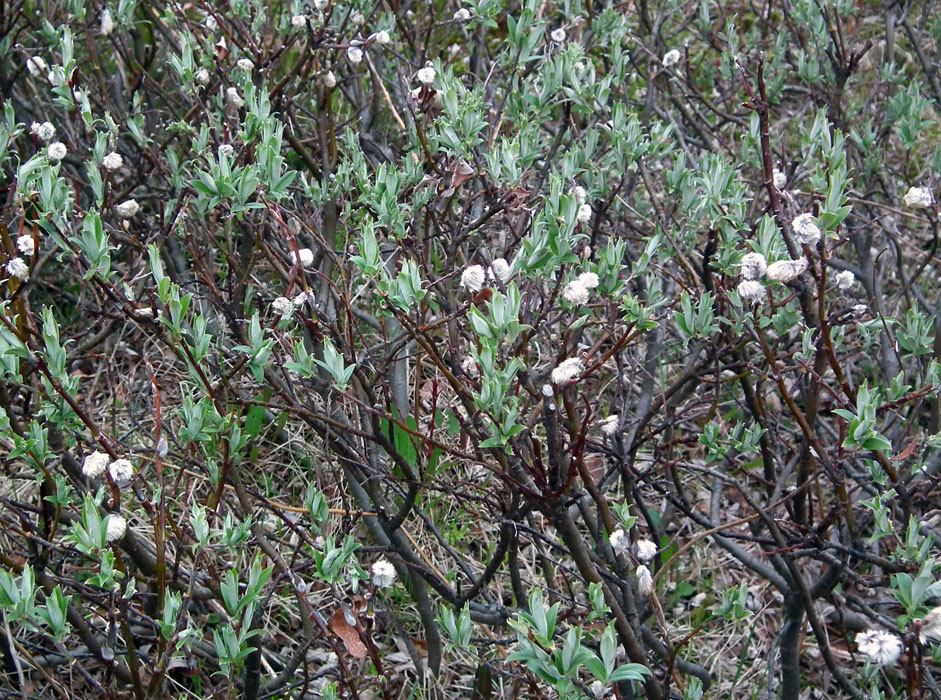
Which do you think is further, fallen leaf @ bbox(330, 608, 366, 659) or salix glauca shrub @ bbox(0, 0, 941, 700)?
fallen leaf @ bbox(330, 608, 366, 659)

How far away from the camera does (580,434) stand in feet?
5.64

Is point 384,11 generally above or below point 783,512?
above

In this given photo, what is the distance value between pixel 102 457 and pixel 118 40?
2.32 m

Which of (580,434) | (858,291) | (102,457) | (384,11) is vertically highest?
(384,11)

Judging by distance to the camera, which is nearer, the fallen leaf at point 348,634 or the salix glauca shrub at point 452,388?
the salix glauca shrub at point 452,388

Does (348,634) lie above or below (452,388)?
below

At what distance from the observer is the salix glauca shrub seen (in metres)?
1.79

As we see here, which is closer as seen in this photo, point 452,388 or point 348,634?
point 348,634

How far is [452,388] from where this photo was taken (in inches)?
104

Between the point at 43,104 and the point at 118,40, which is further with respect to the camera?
the point at 43,104

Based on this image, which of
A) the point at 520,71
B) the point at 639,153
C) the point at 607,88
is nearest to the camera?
the point at 639,153

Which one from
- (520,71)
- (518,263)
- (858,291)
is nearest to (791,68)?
(858,291)

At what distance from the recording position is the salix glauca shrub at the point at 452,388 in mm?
1792

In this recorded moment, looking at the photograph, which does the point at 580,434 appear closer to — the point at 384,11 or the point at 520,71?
the point at 520,71
